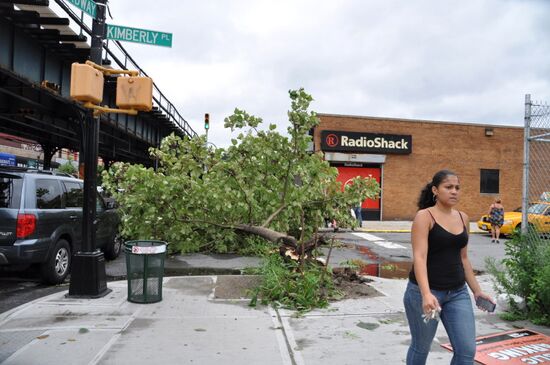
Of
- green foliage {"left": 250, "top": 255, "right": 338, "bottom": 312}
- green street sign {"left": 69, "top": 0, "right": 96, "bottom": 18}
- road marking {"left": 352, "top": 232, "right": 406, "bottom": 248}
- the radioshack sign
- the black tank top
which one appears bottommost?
road marking {"left": 352, "top": 232, "right": 406, "bottom": 248}

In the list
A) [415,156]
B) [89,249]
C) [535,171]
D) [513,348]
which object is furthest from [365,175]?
[513,348]

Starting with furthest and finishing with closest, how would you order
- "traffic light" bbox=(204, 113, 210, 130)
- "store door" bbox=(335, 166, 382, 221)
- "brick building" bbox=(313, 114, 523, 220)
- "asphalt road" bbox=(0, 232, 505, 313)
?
"store door" bbox=(335, 166, 382, 221) → "brick building" bbox=(313, 114, 523, 220) → "traffic light" bbox=(204, 113, 210, 130) → "asphalt road" bbox=(0, 232, 505, 313)

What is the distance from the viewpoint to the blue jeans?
10.4 feet

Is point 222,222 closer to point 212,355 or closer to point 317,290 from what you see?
point 317,290

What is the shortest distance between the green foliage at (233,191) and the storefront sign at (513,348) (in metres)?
4.20

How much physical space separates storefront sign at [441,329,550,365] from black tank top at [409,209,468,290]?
1.59 m

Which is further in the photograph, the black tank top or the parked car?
the parked car

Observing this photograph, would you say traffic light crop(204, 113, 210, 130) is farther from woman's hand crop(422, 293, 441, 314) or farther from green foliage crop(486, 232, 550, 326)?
woman's hand crop(422, 293, 441, 314)

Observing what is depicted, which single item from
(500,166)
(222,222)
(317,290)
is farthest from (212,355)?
(500,166)

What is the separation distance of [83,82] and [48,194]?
8.68 ft

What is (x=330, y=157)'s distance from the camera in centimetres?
2531

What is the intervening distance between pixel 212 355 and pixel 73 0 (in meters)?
4.99

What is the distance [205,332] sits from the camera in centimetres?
511

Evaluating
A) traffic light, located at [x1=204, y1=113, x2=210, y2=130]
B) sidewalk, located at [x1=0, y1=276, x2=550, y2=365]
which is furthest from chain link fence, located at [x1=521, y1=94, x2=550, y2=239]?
traffic light, located at [x1=204, y1=113, x2=210, y2=130]
